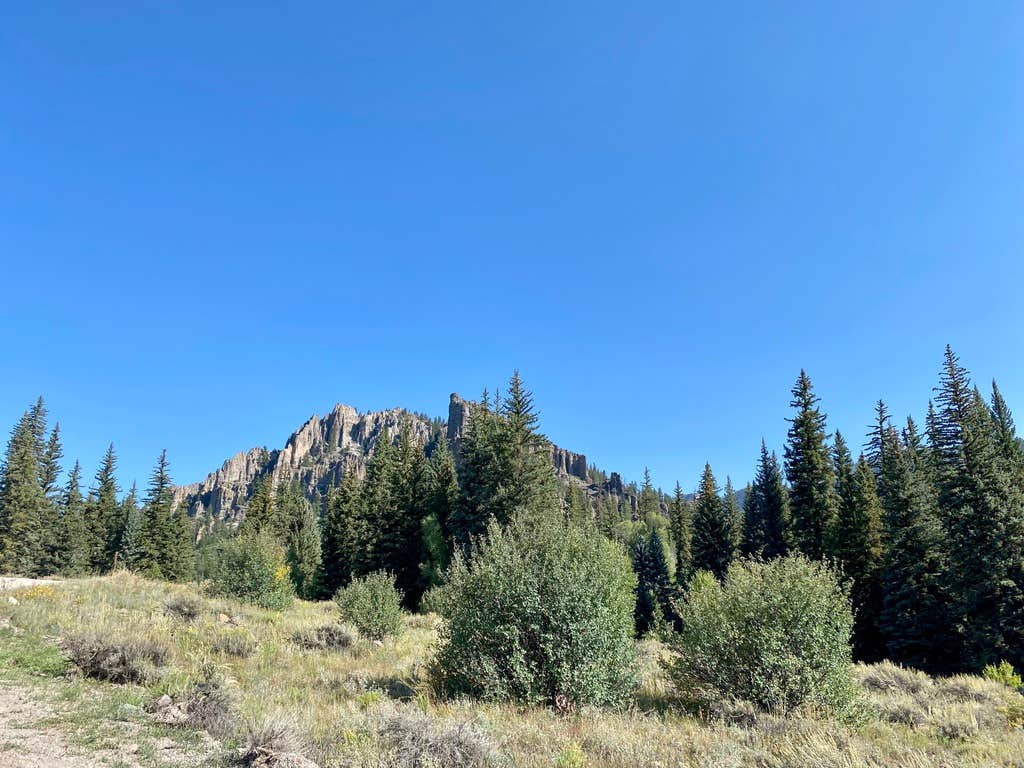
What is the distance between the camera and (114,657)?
9.30m

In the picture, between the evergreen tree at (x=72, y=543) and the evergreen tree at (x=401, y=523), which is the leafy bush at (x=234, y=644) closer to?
the evergreen tree at (x=401, y=523)

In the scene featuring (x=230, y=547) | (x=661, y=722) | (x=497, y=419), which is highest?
(x=497, y=419)

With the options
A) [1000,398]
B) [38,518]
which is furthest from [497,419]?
[1000,398]

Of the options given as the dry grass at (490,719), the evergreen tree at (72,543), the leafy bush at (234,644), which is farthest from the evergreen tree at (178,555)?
the leafy bush at (234,644)

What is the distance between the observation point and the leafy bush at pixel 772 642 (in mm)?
9297

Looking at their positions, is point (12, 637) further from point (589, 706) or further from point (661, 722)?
point (661, 722)

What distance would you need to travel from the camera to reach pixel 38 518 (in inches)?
1916

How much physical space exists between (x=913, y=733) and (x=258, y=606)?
2090 centimetres

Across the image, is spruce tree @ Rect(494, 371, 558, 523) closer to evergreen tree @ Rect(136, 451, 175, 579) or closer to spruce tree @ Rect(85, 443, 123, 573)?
evergreen tree @ Rect(136, 451, 175, 579)

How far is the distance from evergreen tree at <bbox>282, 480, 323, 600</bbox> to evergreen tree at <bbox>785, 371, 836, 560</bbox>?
37120mm

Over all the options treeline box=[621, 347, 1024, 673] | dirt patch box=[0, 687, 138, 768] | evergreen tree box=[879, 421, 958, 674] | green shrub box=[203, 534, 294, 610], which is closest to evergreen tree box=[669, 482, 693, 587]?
treeline box=[621, 347, 1024, 673]

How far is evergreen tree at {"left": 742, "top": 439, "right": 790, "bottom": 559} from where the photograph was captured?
1651 inches

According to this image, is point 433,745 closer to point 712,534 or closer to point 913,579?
point 913,579

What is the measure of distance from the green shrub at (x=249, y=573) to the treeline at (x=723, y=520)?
5157mm
